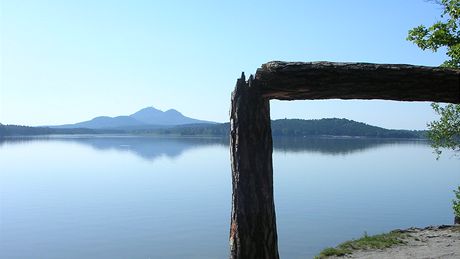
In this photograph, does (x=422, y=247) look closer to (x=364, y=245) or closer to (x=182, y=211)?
(x=364, y=245)

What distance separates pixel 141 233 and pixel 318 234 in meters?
10.6

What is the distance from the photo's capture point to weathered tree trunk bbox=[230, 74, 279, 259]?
699cm

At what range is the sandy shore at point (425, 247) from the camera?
14812mm

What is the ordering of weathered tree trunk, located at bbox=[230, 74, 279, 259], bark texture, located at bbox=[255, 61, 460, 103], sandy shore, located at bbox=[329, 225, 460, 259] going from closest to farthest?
1. bark texture, located at bbox=[255, 61, 460, 103]
2. weathered tree trunk, located at bbox=[230, 74, 279, 259]
3. sandy shore, located at bbox=[329, 225, 460, 259]

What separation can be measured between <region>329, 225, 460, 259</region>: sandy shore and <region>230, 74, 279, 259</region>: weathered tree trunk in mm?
9147

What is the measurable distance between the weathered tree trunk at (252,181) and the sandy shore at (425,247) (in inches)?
360

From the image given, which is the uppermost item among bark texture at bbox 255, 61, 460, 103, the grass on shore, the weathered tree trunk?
bark texture at bbox 255, 61, 460, 103

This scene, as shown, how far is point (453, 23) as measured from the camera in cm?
1425

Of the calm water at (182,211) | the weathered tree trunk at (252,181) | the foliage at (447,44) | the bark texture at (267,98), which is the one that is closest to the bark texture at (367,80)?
the bark texture at (267,98)

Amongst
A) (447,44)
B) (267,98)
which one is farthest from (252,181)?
(447,44)

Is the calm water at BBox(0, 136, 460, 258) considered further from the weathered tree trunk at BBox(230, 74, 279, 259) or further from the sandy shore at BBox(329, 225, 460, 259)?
the weathered tree trunk at BBox(230, 74, 279, 259)

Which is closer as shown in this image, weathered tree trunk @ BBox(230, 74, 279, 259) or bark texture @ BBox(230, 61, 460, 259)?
bark texture @ BBox(230, 61, 460, 259)

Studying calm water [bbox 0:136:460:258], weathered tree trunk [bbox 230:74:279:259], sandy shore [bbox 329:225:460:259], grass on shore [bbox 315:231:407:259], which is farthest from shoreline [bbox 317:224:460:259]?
weathered tree trunk [bbox 230:74:279:259]

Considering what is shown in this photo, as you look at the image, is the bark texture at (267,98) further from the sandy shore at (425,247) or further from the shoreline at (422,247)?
the sandy shore at (425,247)
